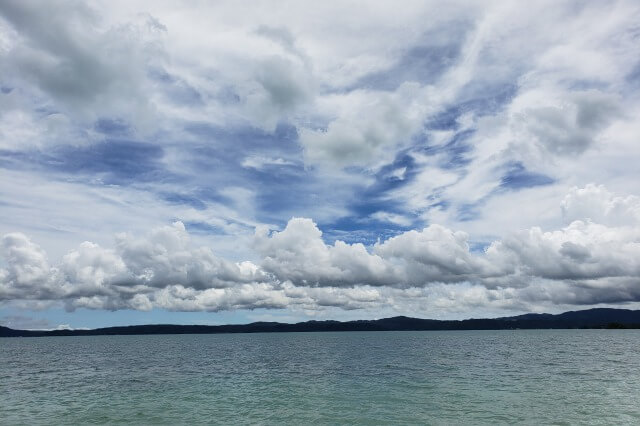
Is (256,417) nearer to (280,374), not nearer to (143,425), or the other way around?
(143,425)

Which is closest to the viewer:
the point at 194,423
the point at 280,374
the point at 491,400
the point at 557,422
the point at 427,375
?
the point at 557,422

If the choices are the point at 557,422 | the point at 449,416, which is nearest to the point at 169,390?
the point at 449,416

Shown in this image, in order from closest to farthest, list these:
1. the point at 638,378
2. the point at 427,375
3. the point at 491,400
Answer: the point at 491,400, the point at 638,378, the point at 427,375

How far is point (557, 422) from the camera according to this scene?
39562mm

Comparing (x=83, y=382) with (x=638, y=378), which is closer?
(x=638, y=378)

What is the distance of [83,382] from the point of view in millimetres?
75625

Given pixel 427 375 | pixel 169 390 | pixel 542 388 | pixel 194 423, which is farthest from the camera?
pixel 427 375

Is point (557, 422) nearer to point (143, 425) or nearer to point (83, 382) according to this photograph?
point (143, 425)

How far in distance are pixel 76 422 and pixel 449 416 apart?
125 ft

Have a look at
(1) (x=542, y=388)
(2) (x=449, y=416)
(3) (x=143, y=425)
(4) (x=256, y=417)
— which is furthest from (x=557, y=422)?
(3) (x=143, y=425)

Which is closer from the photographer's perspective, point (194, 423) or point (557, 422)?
point (557, 422)

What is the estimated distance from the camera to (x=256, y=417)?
146ft

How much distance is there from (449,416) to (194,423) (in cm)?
2554

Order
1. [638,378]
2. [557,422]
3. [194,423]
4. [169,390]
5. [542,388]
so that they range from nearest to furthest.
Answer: [557,422], [194,423], [542,388], [169,390], [638,378]
